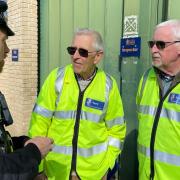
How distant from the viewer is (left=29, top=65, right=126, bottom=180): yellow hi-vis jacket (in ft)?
10.8

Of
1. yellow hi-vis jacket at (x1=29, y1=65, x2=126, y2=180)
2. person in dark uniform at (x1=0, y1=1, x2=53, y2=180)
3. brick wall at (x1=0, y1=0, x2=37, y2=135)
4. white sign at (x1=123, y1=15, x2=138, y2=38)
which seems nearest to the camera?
person in dark uniform at (x1=0, y1=1, x2=53, y2=180)

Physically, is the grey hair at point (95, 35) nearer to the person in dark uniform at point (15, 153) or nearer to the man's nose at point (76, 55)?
the man's nose at point (76, 55)

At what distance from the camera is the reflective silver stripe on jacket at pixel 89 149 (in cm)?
330

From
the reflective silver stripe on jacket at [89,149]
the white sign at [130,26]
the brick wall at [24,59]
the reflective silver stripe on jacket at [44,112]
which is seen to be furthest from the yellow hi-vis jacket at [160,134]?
the brick wall at [24,59]

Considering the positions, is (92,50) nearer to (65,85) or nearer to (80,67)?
(80,67)

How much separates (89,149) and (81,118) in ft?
0.98

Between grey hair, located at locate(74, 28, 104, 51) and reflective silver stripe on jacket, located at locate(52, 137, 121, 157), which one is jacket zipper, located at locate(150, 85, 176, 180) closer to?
reflective silver stripe on jacket, located at locate(52, 137, 121, 157)

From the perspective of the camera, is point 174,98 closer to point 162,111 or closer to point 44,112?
point 162,111

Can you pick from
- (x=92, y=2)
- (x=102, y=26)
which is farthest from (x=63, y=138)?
(x=92, y=2)

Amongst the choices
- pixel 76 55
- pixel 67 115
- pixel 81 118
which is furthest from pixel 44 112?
pixel 76 55

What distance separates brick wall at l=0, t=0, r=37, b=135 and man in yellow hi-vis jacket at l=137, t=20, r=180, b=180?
3.78 meters

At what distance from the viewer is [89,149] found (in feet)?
10.9

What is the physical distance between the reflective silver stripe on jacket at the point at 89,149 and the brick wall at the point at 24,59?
3444mm

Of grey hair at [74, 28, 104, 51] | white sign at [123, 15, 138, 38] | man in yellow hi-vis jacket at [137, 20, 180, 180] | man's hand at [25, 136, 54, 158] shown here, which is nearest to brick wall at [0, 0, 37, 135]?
white sign at [123, 15, 138, 38]
